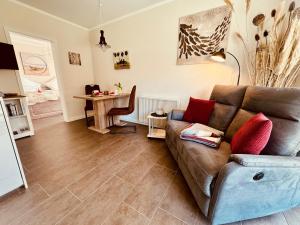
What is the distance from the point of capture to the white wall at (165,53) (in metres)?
2.05

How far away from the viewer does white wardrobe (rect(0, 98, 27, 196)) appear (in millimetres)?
1162

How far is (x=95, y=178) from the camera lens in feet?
4.89

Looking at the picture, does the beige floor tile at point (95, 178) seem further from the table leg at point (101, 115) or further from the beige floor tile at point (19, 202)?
the table leg at point (101, 115)

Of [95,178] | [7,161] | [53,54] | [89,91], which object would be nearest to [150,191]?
[95,178]

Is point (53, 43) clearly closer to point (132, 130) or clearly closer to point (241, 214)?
point (132, 130)

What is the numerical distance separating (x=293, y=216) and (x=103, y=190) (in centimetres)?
172

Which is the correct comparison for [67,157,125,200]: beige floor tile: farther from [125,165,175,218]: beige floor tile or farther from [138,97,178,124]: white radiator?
[138,97,178,124]: white radiator

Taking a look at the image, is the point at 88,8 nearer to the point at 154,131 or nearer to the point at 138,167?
the point at 154,131

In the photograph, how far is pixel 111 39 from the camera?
331 cm

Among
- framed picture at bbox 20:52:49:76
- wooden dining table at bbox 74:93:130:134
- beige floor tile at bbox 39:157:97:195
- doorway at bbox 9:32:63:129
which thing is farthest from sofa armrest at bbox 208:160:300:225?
framed picture at bbox 20:52:49:76

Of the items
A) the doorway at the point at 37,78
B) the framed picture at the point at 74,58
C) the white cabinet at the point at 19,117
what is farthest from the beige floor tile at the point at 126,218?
the doorway at the point at 37,78

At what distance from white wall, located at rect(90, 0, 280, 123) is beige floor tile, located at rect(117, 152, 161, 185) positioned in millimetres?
1339

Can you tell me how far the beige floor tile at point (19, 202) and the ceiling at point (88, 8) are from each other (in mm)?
3084

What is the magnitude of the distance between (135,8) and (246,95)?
2.70 meters
